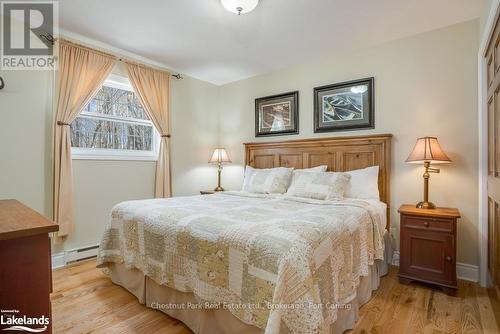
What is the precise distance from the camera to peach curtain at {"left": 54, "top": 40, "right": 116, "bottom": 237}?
8.67 feet

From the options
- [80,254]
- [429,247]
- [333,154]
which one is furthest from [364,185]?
[80,254]

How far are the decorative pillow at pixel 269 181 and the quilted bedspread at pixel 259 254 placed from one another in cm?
80

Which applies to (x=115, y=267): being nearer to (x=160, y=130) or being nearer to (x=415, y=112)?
(x=160, y=130)

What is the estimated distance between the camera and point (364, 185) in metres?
2.70

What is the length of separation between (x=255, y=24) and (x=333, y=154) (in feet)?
5.59

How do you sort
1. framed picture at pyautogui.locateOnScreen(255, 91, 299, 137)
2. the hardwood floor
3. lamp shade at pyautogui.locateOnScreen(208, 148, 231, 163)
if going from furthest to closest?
lamp shade at pyautogui.locateOnScreen(208, 148, 231, 163) → framed picture at pyautogui.locateOnScreen(255, 91, 299, 137) → the hardwood floor

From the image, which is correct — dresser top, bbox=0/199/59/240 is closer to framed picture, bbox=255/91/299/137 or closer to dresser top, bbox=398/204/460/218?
dresser top, bbox=398/204/460/218

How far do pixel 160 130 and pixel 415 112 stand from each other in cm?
308

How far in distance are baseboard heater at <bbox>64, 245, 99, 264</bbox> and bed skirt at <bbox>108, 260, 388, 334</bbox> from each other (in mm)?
772

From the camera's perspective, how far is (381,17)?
241 centimetres

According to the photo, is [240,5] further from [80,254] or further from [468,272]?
[468,272]

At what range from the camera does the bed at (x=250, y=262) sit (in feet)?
3.90

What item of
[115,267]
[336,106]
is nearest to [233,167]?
[336,106]

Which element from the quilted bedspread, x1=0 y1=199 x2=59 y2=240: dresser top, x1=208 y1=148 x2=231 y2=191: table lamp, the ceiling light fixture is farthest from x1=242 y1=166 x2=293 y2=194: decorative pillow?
x1=0 y1=199 x2=59 y2=240: dresser top
